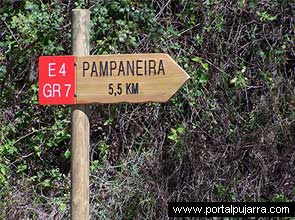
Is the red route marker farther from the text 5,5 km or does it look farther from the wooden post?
the text 5,5 km

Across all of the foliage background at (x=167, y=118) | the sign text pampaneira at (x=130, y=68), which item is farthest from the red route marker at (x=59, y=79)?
the foliage background at (x=167, y=118)

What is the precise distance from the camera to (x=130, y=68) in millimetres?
2480

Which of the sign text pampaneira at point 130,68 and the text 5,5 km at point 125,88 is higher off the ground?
the sign text pampaneira at point 130,68

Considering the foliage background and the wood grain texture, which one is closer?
the wood grain texture

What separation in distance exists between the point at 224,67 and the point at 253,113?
415 millimetres

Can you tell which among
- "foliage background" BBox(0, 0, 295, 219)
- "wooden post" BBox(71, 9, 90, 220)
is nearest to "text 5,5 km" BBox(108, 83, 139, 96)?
"wooden post" BBox(71, 9, 90, 220)

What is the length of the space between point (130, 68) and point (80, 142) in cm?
41

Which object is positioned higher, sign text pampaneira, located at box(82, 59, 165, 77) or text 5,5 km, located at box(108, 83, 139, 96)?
sign text pampaneira, located at box(82, 59, 165, 77)

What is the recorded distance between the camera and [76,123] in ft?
8.34

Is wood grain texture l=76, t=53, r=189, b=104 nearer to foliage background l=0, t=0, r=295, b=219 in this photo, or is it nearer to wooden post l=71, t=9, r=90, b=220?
wooden post l=71, t=9, r=90, b=220

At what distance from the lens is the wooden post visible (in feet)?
8.31

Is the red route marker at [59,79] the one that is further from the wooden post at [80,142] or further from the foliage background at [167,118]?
the foliage background at [167,118]

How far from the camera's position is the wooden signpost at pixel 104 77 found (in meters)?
2.48

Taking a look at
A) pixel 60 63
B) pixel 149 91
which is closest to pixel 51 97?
pixel 60 63
